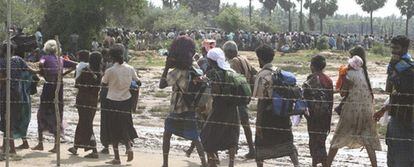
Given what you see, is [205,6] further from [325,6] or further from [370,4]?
[370,4]

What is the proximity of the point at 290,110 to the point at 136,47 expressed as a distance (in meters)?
32.7

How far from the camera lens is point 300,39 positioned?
46.8m

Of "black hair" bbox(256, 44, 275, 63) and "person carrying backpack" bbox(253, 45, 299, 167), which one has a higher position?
"black hair" bbox(256, 44, 275, 63)

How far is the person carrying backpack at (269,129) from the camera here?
7.32 meters

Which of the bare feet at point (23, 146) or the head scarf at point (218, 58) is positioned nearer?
the head scarf at point (218, 58)

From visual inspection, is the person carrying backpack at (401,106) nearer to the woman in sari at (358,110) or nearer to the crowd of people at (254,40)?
the woman in sari at (358,110)

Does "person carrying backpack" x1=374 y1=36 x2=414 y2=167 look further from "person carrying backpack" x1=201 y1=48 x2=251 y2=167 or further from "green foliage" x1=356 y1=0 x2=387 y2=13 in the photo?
"green foliage" x1=356 y1=0 x2=387 y2=13

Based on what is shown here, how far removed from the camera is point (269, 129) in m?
7.32

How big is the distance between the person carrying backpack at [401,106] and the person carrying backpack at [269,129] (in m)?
1.05

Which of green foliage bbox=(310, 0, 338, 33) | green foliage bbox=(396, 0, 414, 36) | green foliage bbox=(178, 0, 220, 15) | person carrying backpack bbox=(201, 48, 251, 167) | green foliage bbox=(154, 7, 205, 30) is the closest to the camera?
person carrying backpack bbox=(201, 48, 251, 167)

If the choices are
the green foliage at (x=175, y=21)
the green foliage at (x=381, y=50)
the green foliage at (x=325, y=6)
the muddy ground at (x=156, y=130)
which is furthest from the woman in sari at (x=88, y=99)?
the green foliage at (x=325, y=6)

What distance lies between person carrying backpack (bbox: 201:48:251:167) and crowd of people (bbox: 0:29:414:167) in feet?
0.04

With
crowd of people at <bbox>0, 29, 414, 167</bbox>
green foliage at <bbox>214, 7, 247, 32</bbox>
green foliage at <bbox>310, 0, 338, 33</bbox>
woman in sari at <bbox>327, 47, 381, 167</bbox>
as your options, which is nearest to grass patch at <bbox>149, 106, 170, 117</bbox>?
crowd of people at <bbox>0, 29, 414, 167</bbox>

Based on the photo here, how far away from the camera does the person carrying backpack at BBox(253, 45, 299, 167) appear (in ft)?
24.0
